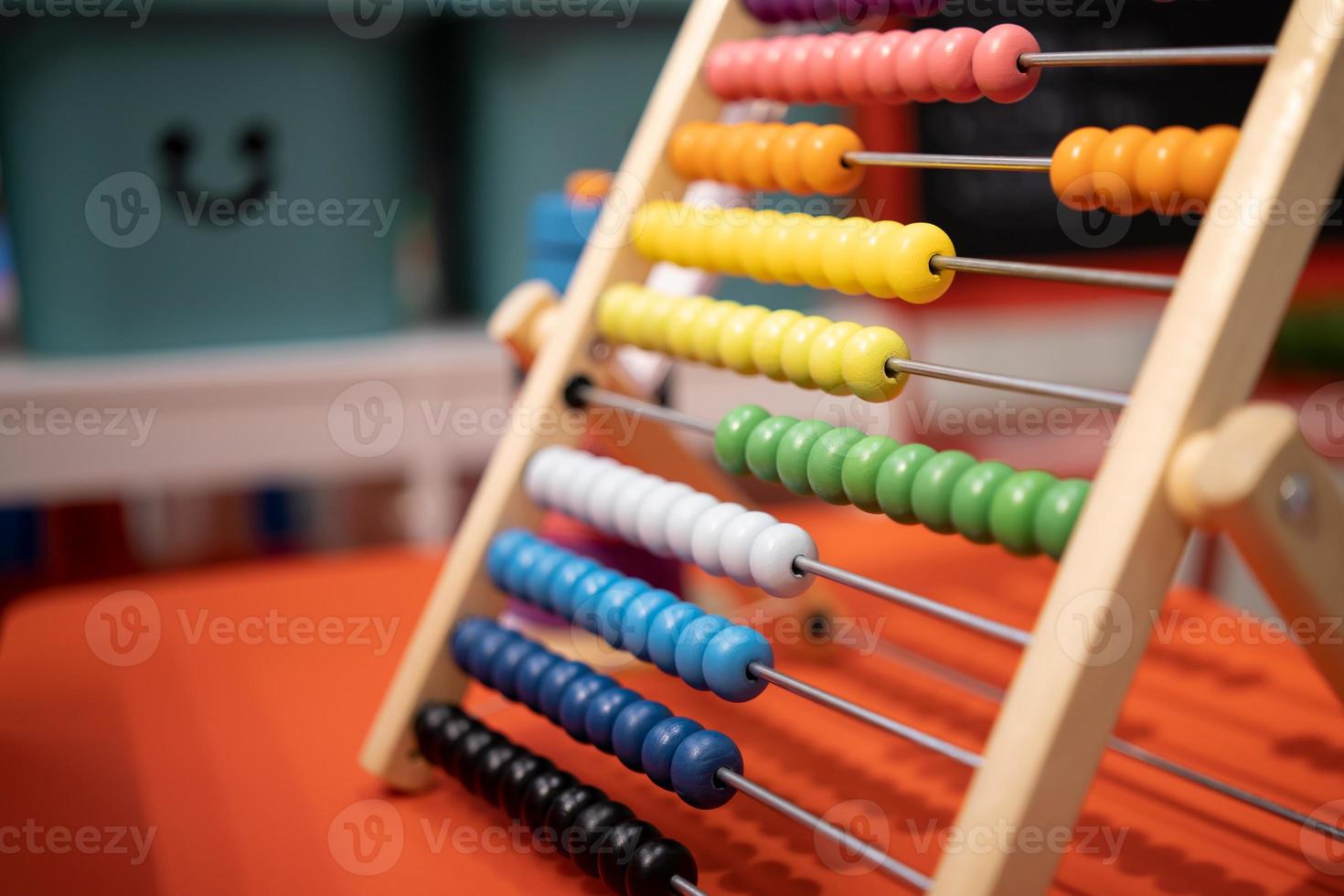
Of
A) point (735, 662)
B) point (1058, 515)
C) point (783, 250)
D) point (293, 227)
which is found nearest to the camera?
point (1058, 515)

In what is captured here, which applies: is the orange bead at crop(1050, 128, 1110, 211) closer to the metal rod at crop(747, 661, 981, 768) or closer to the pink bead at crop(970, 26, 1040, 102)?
the pink bead at crop(970, 26, 1040, 102)

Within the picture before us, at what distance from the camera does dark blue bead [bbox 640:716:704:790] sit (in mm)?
682

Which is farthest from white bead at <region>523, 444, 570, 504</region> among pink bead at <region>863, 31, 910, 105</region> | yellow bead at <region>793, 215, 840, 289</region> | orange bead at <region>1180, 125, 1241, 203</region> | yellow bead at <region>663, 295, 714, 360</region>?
orange bead at <region>1180, 125, 1241, 203</region>

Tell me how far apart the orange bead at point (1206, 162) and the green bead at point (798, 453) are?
228 millimetres

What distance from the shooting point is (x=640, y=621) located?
737 millimetres

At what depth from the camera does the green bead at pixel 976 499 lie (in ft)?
1.98

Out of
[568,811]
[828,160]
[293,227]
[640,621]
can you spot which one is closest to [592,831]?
[568,811]

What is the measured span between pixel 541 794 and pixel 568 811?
1.1 inches

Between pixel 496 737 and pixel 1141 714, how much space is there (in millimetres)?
465

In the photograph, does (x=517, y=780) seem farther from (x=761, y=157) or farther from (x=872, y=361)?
(x=761, y=157)

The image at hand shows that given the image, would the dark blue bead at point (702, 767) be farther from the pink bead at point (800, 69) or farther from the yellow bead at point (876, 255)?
the pink bead at point (800, 69)

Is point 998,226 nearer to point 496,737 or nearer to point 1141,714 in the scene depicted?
point 1141,714

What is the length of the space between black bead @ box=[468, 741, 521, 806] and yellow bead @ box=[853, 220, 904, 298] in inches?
14.2

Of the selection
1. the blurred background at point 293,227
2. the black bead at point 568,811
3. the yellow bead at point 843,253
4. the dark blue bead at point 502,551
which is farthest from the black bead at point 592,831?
the blurred background at point 293,227
